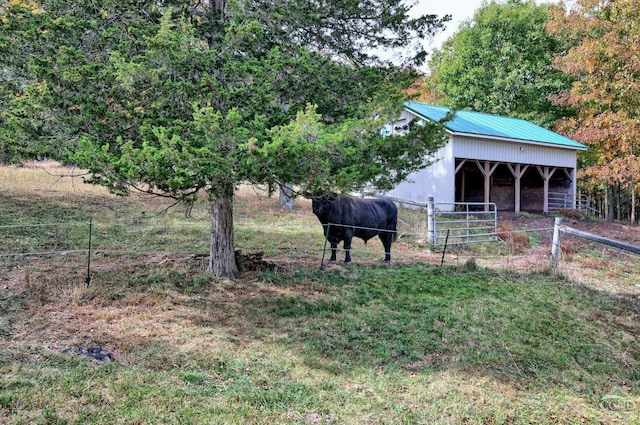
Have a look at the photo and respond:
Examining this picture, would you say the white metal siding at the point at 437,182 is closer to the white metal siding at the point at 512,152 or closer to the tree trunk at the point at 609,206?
the white metal siding at the point at 512,152

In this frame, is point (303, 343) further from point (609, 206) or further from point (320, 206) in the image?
point (609, 206)

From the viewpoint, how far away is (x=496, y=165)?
17.8 m

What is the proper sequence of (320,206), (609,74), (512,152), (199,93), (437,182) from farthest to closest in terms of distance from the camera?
(512,152)
(437,182)
(609,74)
(320,206)
(199,93)

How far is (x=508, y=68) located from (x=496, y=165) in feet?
40.8

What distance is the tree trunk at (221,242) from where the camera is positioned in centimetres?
645

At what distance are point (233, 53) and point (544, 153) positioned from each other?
18283 millimetres

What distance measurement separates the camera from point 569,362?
4.56 m

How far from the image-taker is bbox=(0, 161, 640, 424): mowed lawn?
3.30 meters

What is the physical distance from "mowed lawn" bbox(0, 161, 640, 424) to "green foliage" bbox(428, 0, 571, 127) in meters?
21.2

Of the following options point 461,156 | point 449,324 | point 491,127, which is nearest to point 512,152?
point 491,127

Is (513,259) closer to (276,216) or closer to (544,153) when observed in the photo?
(276,216)

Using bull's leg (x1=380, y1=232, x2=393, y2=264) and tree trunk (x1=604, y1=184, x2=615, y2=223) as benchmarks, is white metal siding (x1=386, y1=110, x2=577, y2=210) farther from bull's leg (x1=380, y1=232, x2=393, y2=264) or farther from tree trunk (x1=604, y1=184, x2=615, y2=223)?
Answer: bull's leg (x1=380, y1=232, x2=393, y2=264)

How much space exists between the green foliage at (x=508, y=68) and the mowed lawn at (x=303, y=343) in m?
21.2

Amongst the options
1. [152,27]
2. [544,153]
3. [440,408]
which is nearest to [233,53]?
[152,27]
